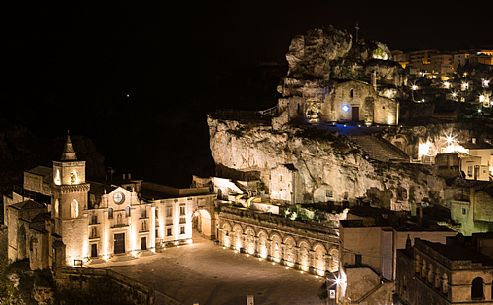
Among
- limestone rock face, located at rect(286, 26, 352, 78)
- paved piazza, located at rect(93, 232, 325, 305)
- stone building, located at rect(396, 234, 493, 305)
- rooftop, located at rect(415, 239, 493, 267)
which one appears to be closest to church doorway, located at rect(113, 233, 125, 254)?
paved piazza, located at rect(93, 232, 325, 305)

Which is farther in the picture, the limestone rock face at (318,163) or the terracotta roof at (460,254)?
the limestone rock face at (318,163)

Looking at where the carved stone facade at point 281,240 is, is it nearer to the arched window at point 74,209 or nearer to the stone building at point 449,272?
the arched window at point 74,209

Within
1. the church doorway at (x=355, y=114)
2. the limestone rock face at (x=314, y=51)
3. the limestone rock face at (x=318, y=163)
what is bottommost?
the limestone rock face at (x=318, y=163)

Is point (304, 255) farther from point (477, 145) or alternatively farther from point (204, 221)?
point (477, 145)

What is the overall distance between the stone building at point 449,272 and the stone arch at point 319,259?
1634cm

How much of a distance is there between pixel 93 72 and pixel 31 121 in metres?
23.8

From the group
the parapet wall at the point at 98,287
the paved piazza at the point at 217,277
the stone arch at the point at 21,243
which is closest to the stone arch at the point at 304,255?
the paved piazza at the point at 217,277

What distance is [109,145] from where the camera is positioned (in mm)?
112500

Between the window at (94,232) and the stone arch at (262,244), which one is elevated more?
the window at (94,232)

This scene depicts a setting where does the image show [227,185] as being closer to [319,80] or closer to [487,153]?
[319,80]

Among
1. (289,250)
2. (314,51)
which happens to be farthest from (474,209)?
(314,51)

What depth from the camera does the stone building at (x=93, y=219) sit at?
55219 mm

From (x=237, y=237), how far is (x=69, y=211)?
50.7 ft

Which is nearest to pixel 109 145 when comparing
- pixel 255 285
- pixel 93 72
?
pixel 93 72
